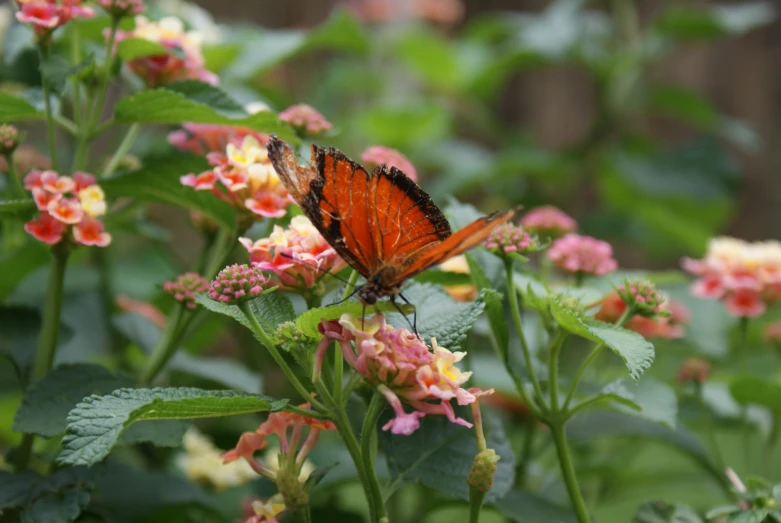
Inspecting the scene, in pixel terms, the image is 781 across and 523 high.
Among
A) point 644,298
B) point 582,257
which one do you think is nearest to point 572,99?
point 582,257

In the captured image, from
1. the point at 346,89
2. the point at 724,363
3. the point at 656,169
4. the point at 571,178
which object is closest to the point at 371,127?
the point at 346,89

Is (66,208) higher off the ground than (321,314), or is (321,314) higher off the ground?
(321,314)

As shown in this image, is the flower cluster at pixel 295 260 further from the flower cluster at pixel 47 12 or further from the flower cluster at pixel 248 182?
the flower cluster at pixel 47 12

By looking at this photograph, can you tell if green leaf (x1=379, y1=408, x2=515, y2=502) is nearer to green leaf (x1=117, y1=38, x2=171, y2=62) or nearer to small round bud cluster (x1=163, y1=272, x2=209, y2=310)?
small round bud cluster (x1=163, y1=272, x2=209, y2=310)

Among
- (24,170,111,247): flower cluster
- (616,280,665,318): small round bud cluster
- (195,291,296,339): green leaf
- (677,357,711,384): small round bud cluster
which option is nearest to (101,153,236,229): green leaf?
(24,170,111,247): flower cluster

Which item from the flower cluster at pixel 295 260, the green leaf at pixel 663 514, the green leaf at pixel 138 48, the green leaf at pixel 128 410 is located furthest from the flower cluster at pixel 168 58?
the green leaf at pixel 663 514

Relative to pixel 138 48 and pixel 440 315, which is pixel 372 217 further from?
pixel 138 48
